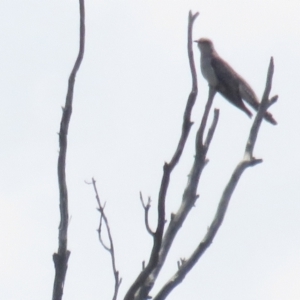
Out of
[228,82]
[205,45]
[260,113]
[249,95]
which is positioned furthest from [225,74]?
[260,113]

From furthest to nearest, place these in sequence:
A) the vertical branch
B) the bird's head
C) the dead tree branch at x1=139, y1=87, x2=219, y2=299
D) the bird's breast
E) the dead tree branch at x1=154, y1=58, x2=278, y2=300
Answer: the bird's head < the bird's breast < the dead tree branch at x1=139, y1=87, x2=219, y2=299 < the dead tree branch at x1=154, y1=58, x2=278, y2=300 < the vertical branch

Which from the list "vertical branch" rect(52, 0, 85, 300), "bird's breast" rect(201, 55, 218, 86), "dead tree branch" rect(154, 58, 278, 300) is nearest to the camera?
"vertical branch" rect(52, 0, 85, 300)

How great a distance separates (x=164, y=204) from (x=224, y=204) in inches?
24.6

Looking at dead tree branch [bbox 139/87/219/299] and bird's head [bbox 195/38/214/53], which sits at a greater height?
bird's head [bbox 195/38/214/53]

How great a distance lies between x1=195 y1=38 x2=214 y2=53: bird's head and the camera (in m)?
11.5

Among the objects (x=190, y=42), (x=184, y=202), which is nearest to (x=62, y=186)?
(x=184, y=202)

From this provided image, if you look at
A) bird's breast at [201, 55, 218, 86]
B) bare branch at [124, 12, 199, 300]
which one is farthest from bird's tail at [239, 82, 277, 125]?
bare branch at [124, 12, 199, 300]

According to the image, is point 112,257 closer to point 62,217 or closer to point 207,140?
point 62,217

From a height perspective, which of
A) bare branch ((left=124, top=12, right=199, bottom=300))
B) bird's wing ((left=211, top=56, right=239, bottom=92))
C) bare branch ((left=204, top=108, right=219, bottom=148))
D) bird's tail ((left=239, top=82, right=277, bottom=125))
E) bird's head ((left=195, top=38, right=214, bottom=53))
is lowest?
bare branch ((left=124, top=12, right=199, bottom=300))

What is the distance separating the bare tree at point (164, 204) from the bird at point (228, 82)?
5.16 metres

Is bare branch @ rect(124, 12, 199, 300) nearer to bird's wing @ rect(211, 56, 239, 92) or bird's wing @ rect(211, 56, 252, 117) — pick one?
bird's wing @ rect(211, 56, 252, 117)

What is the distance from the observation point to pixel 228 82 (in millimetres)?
10484

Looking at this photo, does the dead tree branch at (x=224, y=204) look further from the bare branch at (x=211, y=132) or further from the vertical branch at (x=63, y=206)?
the vertical branch at (x=63, y=206)

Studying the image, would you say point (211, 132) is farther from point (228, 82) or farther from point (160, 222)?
point (228, 82)
